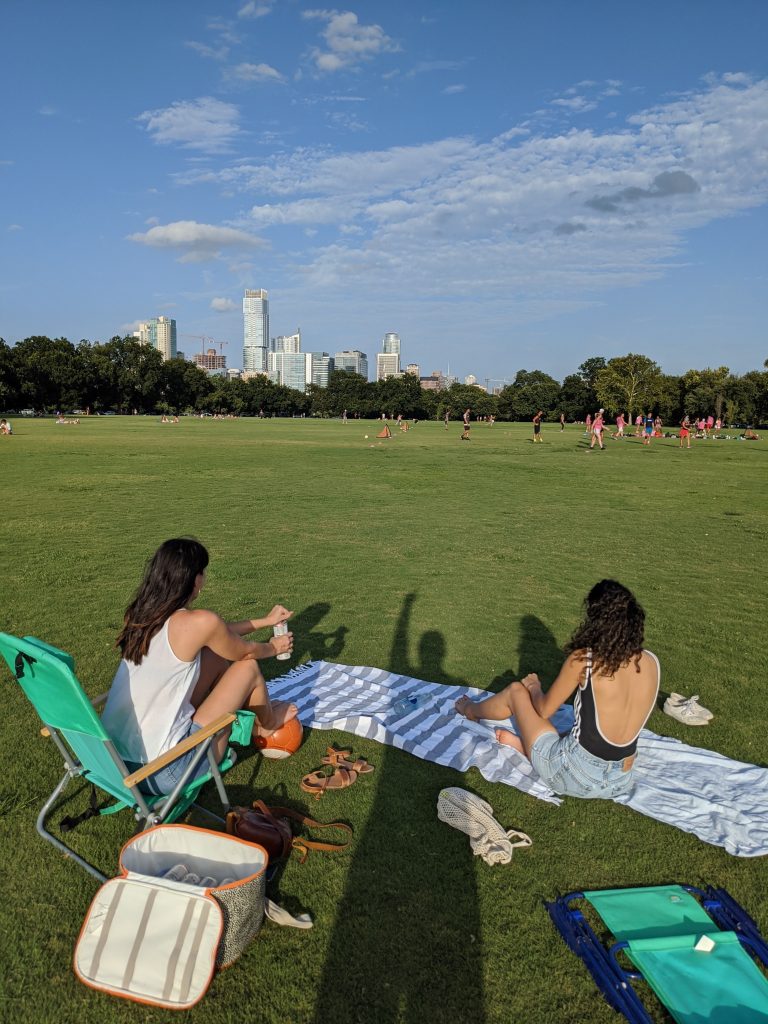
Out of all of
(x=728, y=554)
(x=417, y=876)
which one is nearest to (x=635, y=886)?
(x=417, y=876)

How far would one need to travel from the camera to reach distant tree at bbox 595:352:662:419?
89.4 m

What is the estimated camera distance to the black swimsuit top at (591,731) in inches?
153

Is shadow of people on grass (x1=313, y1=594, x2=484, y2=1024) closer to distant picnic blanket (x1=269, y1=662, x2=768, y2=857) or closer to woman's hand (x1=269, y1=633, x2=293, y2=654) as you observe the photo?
distant picnic blanket (x1=269, y1=662, x2=768, y2=857)

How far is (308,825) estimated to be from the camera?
384cm

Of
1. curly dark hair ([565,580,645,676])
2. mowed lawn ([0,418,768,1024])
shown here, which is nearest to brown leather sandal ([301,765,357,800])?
mowed lawn ([0,418,768,1024])

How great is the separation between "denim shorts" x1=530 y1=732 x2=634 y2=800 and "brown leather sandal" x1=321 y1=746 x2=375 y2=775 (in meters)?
1.07

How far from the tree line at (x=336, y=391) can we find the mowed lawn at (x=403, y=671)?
7614cm

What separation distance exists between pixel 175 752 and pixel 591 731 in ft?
7.34

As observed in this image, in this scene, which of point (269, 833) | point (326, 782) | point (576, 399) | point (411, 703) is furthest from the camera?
point (576, 399)

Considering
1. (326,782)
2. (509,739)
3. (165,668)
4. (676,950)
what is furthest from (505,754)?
(165,668)

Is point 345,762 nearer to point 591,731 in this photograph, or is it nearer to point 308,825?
point 308,825

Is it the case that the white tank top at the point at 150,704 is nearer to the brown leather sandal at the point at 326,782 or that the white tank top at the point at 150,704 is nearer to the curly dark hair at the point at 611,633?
the brown leather sandal at the point at 326,782

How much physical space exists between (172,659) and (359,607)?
14.2ft

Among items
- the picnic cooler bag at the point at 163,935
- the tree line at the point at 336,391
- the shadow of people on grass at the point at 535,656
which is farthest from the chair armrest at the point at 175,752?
the tree line at the point at 336,391
